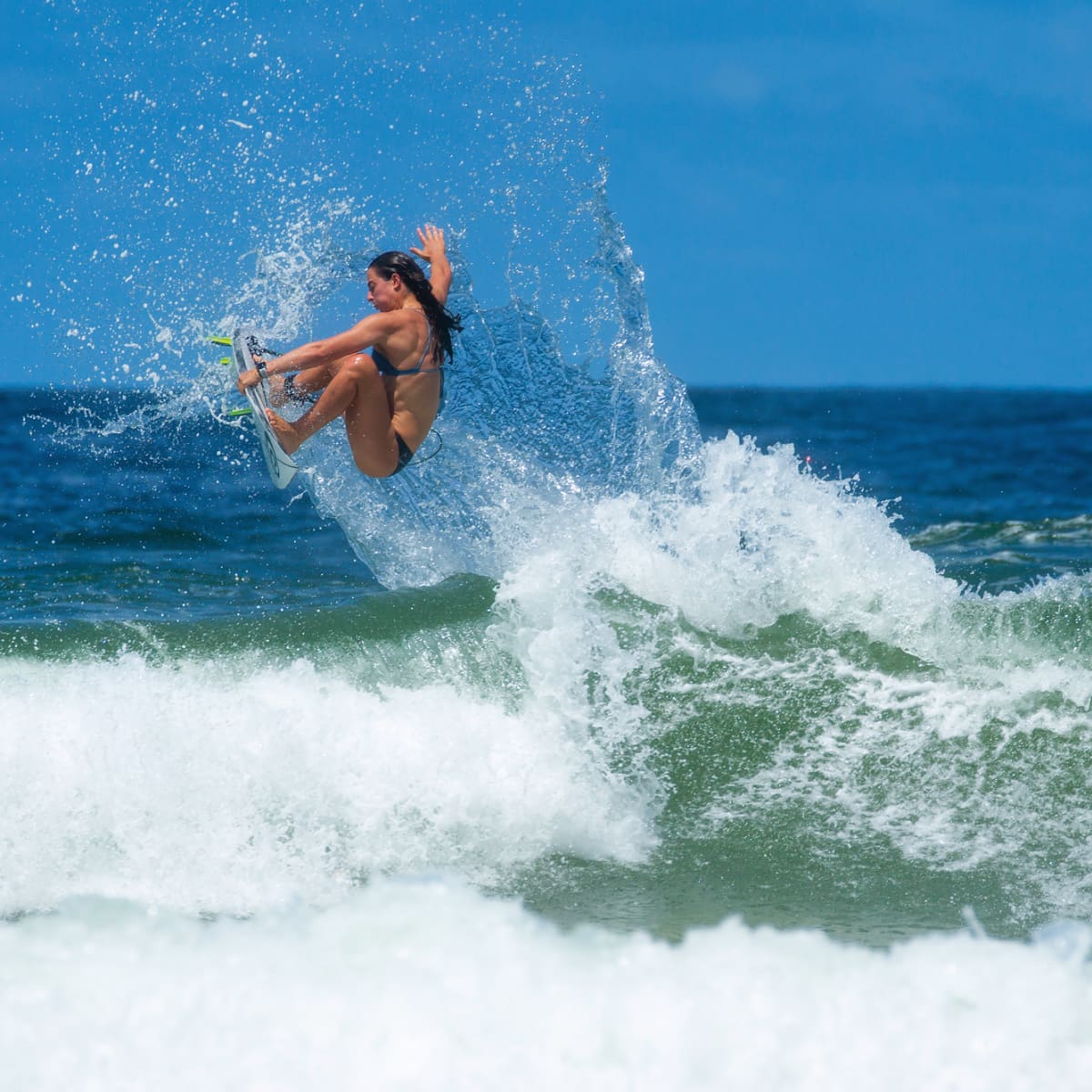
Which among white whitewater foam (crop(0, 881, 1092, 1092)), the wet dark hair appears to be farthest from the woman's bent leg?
white whitewater foam (crop(0, 881, 1092, 1092))

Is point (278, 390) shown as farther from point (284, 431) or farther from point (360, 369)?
point (360, 369)

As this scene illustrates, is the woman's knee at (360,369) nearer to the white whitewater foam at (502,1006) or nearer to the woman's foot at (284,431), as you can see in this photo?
the woman's foot at (284,431)

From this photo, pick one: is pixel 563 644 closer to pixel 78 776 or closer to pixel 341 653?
pixel 341 653

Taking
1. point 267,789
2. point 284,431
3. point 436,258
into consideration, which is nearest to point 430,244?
point 436,258

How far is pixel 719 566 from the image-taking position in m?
7.54

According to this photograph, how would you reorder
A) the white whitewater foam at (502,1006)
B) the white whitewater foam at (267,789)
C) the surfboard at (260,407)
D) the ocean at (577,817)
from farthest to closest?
the surfboard at (260,407) → the white whitewater foam at (267,789) → the ocean at (577,817) → the white whitewater foam at (502,1006)

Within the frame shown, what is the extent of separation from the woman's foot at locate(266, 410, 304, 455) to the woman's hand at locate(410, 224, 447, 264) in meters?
1.22

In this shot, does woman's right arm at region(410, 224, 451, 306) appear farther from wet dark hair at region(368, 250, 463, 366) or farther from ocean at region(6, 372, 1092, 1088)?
ocean at region(6, 372, 1092, 1088)

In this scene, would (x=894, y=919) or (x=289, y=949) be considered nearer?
(x=289, y=949)

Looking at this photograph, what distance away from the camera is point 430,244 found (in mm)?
7273

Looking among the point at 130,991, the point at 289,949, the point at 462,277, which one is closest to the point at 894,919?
the point at 289,949

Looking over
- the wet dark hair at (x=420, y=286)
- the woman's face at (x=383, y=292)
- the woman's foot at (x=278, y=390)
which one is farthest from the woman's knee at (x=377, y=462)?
the woman's face at (x=383, y=292)

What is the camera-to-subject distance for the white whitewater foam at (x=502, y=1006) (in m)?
4.02

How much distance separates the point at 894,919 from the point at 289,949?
7.88ft
